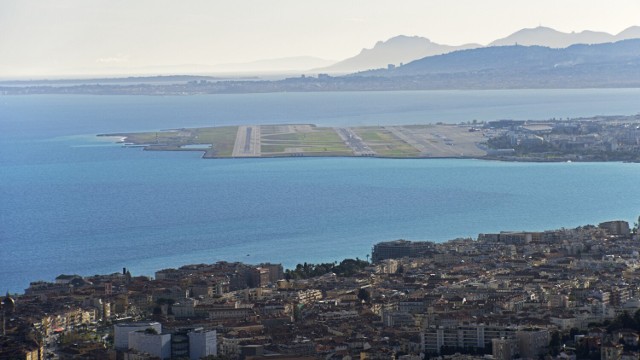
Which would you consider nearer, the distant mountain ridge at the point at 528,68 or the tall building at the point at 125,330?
the tall building at the point at 125,330

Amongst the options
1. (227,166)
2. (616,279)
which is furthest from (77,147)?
(616,279)

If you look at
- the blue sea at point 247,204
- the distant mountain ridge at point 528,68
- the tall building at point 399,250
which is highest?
the tall building at point 399,250

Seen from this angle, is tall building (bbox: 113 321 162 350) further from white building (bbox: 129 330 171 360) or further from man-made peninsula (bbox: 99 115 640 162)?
man-made peninsula (bbox: 99 115 640 162)

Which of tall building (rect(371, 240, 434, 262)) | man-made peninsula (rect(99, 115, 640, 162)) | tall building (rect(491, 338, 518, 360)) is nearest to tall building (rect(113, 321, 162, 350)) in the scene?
tall building (rect(491, 338, 518, 360))

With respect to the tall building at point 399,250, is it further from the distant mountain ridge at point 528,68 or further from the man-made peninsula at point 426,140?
the distant mountain ridge at point 528,68

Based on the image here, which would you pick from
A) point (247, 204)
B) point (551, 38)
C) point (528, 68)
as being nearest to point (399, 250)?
point (247, 204)

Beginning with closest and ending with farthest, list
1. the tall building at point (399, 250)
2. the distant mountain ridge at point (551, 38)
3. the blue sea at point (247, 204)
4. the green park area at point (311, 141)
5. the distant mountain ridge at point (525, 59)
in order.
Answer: the tall building at point (399, 250), the blue sea at point (247, 204), the green park area at point (311, 141), the distant mountain ridge at point (525, 59), the distant mountain ridge at point (551, 38)

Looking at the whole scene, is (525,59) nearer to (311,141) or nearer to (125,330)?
(311,141)

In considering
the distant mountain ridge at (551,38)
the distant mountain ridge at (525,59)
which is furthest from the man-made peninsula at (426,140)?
the distant mountain ridge at (551,38)
